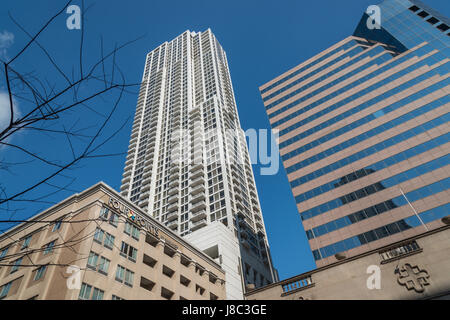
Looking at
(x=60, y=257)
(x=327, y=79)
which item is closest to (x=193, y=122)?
(x=327, y=79)

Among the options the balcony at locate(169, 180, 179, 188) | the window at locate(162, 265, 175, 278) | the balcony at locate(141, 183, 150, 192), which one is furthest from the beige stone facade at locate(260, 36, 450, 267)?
the balcony at locate(141, 183, 150, 192)

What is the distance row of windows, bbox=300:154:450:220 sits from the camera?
127 ft

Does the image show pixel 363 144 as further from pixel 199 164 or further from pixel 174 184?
pixel 174 184

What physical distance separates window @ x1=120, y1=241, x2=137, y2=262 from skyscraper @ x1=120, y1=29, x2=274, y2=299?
1765 cm

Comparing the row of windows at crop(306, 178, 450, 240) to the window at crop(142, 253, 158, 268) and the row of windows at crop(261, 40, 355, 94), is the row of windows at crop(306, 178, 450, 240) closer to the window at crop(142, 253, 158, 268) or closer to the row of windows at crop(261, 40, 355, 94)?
the window at crop(142, 253, 158, 268)

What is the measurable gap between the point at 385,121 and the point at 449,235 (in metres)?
33.5

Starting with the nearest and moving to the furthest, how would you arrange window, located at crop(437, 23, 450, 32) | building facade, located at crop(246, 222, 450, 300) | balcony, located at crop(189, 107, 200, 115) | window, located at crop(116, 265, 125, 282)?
building facade, located at crop(246, 222, 450, 300), window, located at crop(116, 265, 125, 282), window, located at crop(437, 23, 450, 32), balcony, located at crop(189, 107, 200, 115)

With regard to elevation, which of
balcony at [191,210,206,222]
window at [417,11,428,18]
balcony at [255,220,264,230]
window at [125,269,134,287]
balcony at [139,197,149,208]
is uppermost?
window at [417,11,428,18]

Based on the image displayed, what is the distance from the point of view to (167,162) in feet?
275

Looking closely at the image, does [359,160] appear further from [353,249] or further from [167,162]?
[167,162]

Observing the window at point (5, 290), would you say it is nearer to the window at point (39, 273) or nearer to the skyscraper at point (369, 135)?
the window at point (39, 273)

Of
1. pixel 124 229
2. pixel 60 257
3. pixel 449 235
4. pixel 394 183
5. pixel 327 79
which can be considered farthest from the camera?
pixel 327 79

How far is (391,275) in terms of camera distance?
1800cm

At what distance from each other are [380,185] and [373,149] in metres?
6.84
